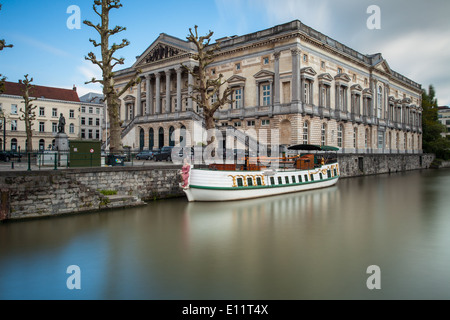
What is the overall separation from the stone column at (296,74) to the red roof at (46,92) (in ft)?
151

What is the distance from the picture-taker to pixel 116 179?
17156 mm

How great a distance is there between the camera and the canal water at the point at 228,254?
742cm

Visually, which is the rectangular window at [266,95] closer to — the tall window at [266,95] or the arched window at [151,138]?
the tall window at [266,95]

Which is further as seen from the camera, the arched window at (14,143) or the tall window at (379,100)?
the arched window at (14,143)

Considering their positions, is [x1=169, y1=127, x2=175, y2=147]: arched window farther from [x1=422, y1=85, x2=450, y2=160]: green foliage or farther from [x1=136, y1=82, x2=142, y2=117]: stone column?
[x1=422, y1=85, x2=450, y2=160]: green foliage

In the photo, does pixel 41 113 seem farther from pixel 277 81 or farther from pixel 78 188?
pixel 78 188

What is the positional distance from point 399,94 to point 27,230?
211 ft

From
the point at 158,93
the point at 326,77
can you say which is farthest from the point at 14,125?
the point at 326,77

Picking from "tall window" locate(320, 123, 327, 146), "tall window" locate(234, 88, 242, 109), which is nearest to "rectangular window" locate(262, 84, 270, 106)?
"tall window" locate(234, 88, 242, 109)

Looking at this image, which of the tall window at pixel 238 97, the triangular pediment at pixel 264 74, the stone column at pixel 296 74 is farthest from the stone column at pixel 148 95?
the stone column at pixel 296 74

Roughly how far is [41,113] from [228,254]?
62.7 metres

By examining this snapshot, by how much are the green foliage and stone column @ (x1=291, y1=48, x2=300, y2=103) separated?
46874 millimetres

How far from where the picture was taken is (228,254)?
9.93 meters
